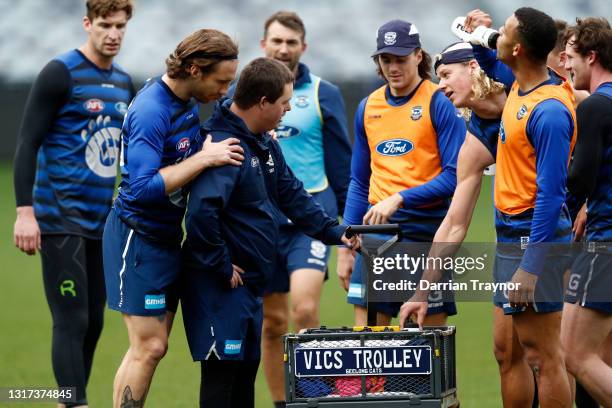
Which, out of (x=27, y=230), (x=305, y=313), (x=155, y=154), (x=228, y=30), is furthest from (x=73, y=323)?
(x=228, y=30)

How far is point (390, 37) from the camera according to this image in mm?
6871

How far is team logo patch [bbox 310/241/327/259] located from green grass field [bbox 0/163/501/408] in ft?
3.72

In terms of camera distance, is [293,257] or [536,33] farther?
[293,257]

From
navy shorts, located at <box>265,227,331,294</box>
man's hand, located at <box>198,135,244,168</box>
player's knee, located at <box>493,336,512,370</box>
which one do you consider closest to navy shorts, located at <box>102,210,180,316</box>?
man's hand, located at <box>198,135,244,168</box>

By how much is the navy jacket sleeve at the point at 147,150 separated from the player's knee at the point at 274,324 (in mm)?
2270

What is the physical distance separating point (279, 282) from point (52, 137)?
5.92ft

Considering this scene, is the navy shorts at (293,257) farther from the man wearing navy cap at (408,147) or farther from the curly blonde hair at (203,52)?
the curly blonde hair at (203,52)

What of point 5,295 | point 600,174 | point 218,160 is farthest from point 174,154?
point 5,295

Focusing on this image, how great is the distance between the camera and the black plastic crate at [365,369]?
5.21m

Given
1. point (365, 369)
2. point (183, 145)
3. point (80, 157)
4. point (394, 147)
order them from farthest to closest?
point (80, 157), point (394, 147), point (183, 145), point (365, 369)

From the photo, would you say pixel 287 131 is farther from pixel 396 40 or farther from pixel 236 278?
pixel 236 278

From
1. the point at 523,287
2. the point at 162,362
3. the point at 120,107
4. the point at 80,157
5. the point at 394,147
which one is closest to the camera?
the point at 523,287

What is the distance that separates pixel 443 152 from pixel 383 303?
97 cm

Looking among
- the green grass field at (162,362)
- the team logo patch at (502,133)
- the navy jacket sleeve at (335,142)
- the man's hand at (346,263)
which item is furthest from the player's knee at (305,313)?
the team logo patch at (502,133)
